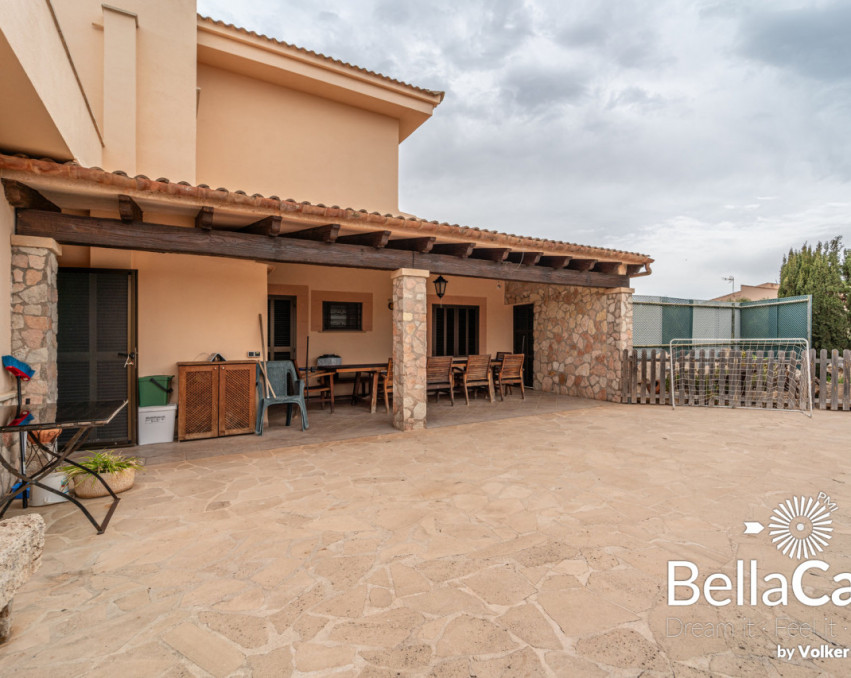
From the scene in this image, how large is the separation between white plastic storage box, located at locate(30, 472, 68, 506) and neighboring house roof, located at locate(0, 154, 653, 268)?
2.60 m

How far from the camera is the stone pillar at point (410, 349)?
596 centimetres

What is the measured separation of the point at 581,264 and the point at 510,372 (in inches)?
103

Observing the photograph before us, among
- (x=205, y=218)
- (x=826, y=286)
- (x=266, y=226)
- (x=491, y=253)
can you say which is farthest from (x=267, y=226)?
(x=826, y=286)

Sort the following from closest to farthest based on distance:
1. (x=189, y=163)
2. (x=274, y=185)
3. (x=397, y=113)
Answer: (x=189, y=163) → (x=274, y=185) → (x=397, y=113)

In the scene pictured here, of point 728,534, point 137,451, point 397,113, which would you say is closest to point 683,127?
point 397,113

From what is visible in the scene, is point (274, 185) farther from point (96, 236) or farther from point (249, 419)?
point (249, 419)

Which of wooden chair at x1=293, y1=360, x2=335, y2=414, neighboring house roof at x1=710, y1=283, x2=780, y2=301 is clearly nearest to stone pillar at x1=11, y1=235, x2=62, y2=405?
wooden chair at x1=293, y1=360, x2=335, y2=414

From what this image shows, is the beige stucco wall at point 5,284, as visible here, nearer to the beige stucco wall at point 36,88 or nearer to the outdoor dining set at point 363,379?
the beige stucco wall at point 36,88

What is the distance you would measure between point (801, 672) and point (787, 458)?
3802mm

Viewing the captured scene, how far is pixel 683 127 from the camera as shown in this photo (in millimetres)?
10602

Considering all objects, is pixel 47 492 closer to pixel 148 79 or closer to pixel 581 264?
pixel 148 79

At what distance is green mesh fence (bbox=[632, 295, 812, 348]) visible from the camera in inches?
387

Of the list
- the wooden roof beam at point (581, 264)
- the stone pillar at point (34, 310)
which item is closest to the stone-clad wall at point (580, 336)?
the wooden roof beam at point (581, 264)

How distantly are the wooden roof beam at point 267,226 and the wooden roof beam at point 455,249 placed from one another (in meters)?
2.42
